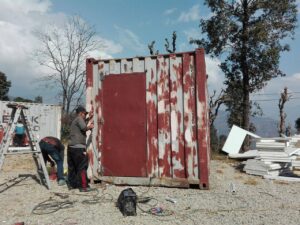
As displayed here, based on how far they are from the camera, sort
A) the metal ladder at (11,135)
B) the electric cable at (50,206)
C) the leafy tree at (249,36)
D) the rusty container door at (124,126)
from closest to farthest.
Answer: the electric cable at (50,206), the metal ladder at (11,135), the rusty container door at (124,126), the leafy tree at (249,36)

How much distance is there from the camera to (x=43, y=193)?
7.67m

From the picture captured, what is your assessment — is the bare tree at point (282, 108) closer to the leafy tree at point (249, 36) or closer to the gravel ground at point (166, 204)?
the leafy tree at point (249, 36)

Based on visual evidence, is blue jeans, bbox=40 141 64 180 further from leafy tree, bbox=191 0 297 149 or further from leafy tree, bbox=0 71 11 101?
leafy tree, bbox=0 71 11 101

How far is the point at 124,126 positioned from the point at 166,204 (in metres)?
2.45

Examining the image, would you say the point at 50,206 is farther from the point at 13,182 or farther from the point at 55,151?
the point at 13,182

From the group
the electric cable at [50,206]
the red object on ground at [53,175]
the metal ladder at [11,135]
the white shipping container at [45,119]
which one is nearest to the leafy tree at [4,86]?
the white shipping container at [45,119]

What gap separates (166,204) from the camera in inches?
261

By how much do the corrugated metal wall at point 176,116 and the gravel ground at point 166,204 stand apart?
0.46 m

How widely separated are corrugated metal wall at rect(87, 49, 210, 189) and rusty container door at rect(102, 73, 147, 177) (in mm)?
150

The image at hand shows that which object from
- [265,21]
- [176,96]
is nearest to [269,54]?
[265,21]

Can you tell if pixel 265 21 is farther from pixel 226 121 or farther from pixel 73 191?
pixel 73 191

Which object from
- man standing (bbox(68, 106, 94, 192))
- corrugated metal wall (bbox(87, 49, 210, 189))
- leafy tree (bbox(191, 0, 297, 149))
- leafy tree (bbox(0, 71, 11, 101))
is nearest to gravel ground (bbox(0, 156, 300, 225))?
man standing (bbox(68, 106, 94, 192))

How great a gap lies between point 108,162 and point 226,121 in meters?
21.6

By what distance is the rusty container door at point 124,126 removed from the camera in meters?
8.30
